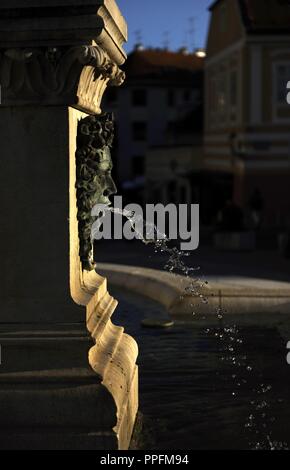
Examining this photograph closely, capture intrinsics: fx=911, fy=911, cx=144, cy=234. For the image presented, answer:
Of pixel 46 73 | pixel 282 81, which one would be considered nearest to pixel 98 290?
pixel 46 73

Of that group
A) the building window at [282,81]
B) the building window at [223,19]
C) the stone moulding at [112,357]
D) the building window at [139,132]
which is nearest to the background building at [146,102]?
the building window at [139,132]

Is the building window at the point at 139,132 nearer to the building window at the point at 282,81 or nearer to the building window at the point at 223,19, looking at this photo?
the building window at the point at 223,19

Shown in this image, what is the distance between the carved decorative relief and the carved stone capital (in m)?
0.30

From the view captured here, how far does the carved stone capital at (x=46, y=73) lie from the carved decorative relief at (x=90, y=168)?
296 mm

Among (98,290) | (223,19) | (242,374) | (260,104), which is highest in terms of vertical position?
(223,19)

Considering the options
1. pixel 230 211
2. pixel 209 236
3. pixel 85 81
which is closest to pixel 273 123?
pixel 209 236

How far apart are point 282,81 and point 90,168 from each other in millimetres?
28343

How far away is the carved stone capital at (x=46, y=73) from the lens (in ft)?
14.8

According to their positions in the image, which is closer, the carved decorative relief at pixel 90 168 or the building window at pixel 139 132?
the carved decorative relief at pixel 90 168

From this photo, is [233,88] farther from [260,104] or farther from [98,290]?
[98,290]

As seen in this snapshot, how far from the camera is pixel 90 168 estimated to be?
16.4 ft

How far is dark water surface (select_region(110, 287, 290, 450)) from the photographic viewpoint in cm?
504

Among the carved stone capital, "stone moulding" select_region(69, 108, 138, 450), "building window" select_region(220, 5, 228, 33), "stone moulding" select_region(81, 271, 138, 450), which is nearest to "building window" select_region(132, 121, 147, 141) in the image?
"building window" select_region(220, 5, 228, 33)
